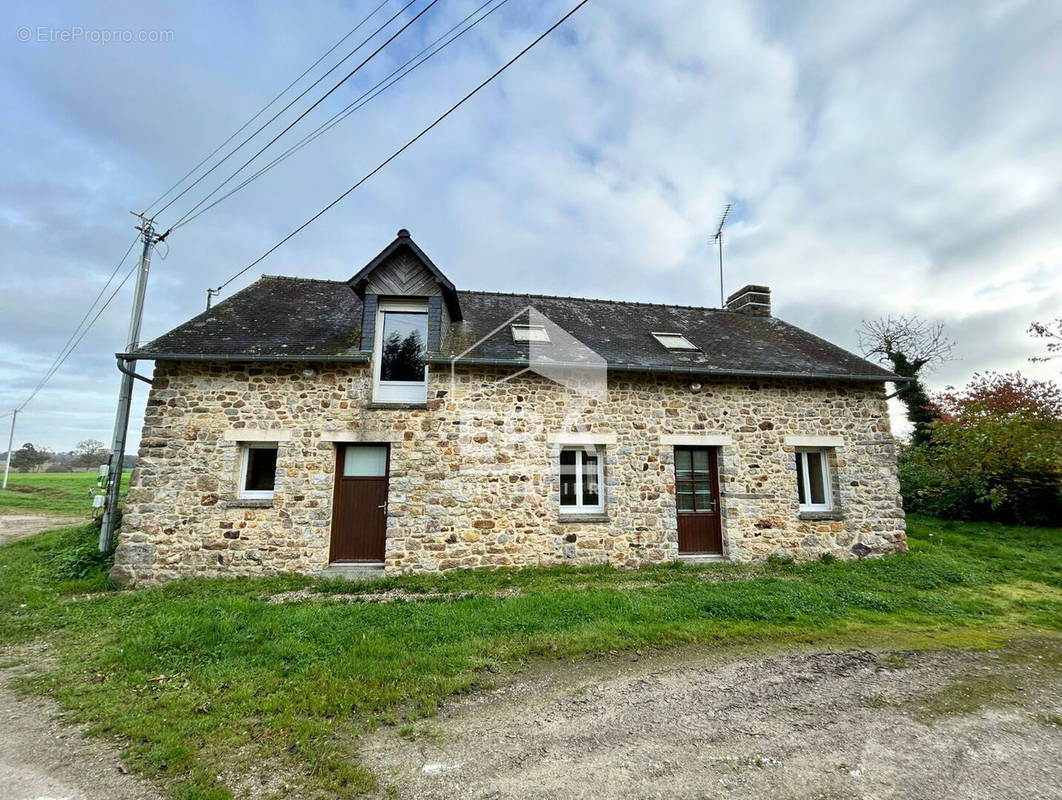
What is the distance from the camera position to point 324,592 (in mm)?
6465

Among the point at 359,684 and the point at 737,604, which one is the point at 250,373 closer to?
the point at 359,684

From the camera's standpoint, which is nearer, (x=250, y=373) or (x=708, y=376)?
(x=250, y=373)

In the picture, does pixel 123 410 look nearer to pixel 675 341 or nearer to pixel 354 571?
pixel 354 571

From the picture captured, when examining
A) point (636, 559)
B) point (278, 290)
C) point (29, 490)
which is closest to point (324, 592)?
point (636, 559)

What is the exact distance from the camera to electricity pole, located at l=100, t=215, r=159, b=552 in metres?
7.57

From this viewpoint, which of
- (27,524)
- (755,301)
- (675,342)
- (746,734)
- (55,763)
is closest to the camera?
(55,763)

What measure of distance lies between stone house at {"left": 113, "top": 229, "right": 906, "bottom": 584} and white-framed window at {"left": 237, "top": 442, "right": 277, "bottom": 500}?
0.10 ft

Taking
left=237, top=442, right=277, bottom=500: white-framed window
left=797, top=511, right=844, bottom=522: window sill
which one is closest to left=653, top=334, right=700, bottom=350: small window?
left=797, top=511, right=844, bottom=522: window sill

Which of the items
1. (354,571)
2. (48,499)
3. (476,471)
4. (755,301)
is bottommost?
(354,571)

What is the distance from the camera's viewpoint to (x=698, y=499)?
8.48 metres

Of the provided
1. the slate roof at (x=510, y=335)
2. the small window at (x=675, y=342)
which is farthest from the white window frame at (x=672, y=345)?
the slate roof at (x=510, y=335)

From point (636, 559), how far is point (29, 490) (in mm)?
31359

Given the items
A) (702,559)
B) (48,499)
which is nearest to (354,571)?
(702,559)

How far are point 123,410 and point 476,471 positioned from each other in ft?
19.9
